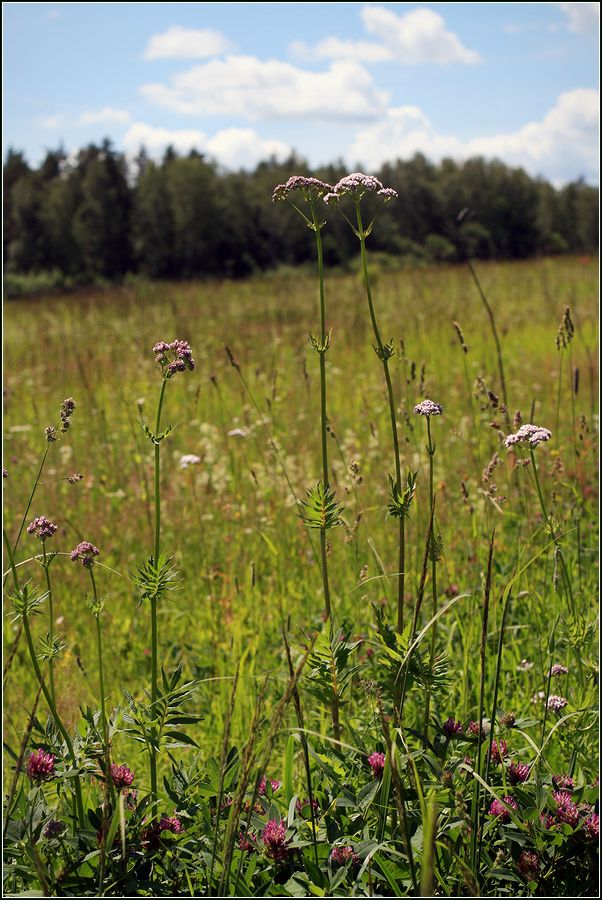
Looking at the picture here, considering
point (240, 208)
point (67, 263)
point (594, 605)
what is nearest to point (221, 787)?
point (594, 605)

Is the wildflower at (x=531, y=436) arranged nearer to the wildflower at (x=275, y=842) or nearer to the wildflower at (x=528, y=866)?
the wildflower at (x=528, y=866)

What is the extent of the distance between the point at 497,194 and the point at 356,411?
46.5 meters

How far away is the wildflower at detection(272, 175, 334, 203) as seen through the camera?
141cm

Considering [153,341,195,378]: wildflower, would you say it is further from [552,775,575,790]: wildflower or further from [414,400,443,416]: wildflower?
[552,775,575,790]: wildflower

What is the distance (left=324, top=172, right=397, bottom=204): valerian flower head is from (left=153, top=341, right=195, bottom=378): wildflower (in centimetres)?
40

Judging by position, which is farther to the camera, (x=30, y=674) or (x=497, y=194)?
(x=497, y=194)

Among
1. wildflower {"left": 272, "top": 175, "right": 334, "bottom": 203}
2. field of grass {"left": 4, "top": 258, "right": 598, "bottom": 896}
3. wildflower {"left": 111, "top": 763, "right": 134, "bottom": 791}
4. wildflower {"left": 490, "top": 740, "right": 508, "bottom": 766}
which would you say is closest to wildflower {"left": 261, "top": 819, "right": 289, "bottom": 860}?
field of grass {"left": 4, "top": 258, "right": 598, "bottom": 896}

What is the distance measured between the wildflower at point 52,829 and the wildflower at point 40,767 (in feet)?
0.25

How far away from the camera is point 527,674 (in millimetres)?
2393

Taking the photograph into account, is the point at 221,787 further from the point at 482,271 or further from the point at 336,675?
the point at 482,271

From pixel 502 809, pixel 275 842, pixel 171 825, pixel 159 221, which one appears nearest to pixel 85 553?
pixel 171 825

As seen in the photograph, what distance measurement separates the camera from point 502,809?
4.66 ft

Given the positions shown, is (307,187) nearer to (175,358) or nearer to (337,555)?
(175,358)

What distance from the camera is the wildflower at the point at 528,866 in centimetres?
132
